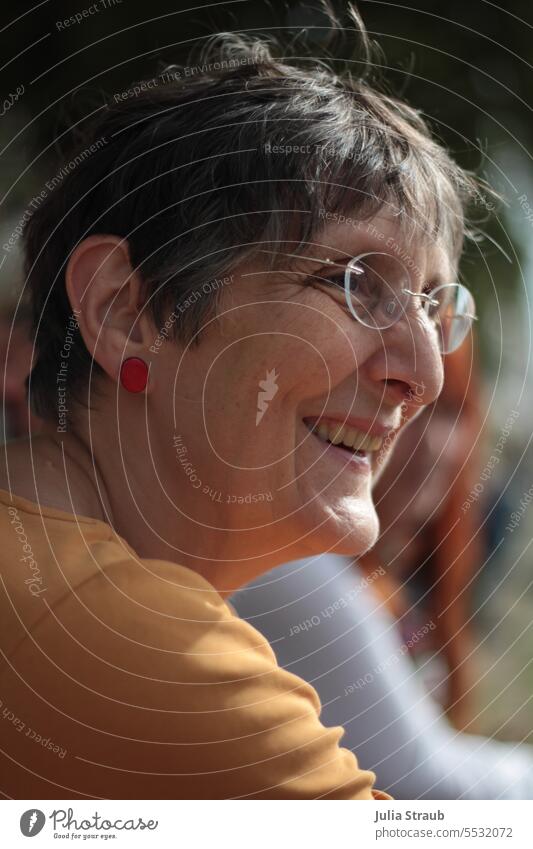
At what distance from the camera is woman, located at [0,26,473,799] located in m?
0.79

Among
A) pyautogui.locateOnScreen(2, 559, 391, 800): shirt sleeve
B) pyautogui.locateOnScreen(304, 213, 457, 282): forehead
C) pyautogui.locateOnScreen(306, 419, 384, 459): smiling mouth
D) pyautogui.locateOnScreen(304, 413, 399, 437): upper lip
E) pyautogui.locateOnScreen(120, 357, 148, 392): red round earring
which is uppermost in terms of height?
pyautogui.locateOnScreen(304, 213, 457, 282): forehead

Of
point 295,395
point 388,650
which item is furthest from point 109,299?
point 388,650

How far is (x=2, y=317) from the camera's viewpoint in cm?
178

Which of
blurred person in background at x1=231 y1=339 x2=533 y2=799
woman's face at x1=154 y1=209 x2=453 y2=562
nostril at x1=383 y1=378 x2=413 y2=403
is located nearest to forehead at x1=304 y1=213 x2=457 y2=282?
woman's face at x1=154 y1=209 x2=453 y2=562

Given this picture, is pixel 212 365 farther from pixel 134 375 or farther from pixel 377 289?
pixel 377 289

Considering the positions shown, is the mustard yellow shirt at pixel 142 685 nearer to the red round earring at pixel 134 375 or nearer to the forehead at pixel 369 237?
the red round earring at pixel 134 375

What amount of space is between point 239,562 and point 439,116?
960 millimetres

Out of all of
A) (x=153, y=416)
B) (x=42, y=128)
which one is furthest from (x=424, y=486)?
(x=153, y=416)

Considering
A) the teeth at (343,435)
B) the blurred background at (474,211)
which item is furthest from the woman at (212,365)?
the blurred background at (474,211)

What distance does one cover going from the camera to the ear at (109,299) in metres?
0.92

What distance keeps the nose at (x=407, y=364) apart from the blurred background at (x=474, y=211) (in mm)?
400

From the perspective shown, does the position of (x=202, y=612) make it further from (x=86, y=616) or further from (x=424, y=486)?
(x=424, y=486)

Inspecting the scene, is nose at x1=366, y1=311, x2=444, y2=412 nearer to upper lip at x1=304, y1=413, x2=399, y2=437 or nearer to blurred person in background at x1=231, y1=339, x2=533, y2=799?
upper lip at x1=304, y1=413, x2=399, y2=437

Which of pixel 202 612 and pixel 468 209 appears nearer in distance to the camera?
pixel 202 612
